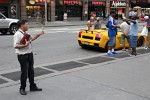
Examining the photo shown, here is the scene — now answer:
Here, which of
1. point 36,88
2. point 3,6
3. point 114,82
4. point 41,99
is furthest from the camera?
point 3,6

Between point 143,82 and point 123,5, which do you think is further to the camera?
point 123,5

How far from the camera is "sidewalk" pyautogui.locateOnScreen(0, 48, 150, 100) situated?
6477 millimetres

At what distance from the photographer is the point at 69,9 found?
41.1 meters

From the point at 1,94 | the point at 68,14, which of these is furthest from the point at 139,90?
the point at 68,14

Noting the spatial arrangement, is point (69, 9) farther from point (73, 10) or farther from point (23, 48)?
point (23, 48)

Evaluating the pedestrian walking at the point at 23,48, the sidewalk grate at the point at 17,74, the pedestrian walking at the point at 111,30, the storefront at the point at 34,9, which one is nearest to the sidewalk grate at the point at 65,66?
the sidewalk grate at the point at 17,74

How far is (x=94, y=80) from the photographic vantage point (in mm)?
7789

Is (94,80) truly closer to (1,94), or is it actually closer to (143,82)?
(143,82)

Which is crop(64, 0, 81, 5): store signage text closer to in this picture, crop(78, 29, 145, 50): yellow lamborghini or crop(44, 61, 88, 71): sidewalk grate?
crop(78, 29, 145, 50): yellow lamborghini

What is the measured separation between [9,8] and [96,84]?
95.9 ft

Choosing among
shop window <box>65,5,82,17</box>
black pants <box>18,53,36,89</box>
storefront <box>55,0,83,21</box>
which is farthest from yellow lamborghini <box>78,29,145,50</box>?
shop window <box>65,5,82,17</box>

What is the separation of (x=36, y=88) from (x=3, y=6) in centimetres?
2935

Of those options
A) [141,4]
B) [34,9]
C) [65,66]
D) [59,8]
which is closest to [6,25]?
[65,66]

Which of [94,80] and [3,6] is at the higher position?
[3,6]
